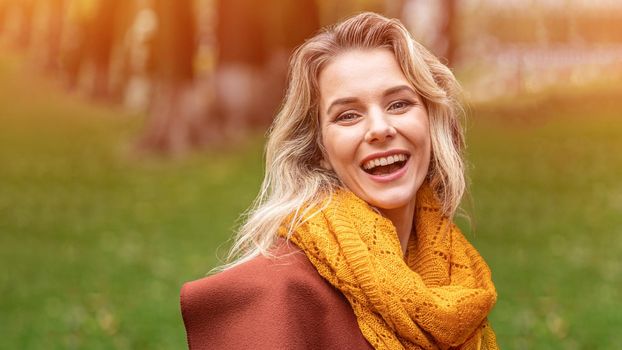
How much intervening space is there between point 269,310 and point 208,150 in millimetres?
11446

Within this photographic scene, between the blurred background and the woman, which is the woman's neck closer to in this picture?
the woman

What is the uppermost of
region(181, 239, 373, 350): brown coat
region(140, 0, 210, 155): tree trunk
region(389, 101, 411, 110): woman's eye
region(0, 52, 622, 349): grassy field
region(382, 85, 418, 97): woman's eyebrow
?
region(382, 85, 418, 97): woman's eyebrow

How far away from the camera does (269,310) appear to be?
2.64 m

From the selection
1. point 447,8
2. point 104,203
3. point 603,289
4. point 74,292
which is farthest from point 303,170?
point 447,8

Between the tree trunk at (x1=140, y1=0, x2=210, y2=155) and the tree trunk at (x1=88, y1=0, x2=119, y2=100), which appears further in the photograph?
the tree trunk at (x1=88, y1=0, x2=119, y2=100)

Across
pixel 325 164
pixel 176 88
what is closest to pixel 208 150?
pixel 176 88

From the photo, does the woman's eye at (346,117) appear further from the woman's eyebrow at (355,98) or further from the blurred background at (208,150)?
the blurred background at (208,150)

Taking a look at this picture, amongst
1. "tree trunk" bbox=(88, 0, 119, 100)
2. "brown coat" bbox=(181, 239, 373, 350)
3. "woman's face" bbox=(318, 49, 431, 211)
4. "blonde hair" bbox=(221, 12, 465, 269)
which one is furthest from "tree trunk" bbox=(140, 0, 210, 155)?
"brown coat" bbox=(181, 239, 373, 350)

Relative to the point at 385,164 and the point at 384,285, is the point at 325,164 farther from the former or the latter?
the point at 384,285

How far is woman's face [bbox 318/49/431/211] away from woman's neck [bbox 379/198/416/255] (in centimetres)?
10

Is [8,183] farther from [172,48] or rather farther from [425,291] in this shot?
[425,291]

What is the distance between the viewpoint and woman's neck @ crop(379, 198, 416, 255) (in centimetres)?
298

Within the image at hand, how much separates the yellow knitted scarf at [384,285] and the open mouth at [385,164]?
94mm

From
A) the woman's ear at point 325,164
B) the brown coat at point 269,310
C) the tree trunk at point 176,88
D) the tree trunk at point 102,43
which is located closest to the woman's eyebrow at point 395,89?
the woman's ear at point 325,164
